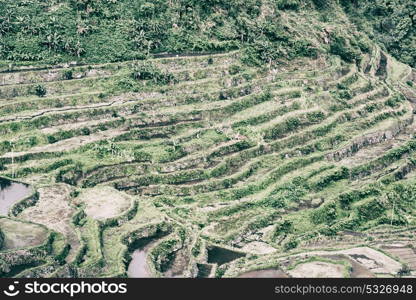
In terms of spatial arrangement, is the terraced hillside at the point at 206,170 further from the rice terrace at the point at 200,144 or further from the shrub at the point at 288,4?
the shrub at the point at 288,4

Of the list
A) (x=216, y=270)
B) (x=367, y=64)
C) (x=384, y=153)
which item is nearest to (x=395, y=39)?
(x=367, y=64)

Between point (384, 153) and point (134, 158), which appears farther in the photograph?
point (384, 153)

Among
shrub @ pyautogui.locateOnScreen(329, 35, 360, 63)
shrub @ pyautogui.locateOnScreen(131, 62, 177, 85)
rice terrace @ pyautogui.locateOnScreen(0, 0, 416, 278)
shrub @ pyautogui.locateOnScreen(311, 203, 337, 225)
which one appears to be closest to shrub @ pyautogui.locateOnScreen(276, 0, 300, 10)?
rice terrace @ pyautogui.locateOnScreen(0, 0, 416, 278)

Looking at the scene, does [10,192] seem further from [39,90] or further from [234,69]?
[234,69]

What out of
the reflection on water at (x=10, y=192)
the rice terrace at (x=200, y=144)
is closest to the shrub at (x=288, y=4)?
the rice terrace at (x=200, y=144)

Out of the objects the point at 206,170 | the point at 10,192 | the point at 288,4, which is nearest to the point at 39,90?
the point at 10,192

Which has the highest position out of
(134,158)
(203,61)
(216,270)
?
(203,61)

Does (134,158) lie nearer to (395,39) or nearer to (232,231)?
(232,231)

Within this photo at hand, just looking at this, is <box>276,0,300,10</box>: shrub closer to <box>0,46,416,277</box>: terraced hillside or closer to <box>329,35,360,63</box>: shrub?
<box>329,35,360,63</box>: shrub
